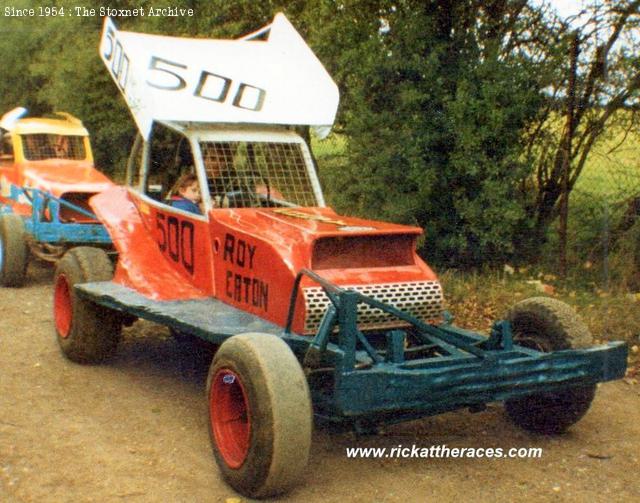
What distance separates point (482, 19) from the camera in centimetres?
1055

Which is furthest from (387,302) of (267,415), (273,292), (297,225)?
(267,415)

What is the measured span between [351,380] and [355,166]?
21.9ft

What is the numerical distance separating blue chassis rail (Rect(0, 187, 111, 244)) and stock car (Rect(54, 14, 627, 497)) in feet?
7.55

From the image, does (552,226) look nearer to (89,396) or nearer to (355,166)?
(355,166)

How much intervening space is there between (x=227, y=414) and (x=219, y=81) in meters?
2.73

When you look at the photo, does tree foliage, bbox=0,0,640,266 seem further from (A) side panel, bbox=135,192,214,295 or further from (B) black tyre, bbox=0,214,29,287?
(A) side panel, bbox=135,192,214,295

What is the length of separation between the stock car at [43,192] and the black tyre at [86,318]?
2.32m

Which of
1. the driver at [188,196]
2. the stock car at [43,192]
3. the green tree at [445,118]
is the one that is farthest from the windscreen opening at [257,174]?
the green tree at [445,118]

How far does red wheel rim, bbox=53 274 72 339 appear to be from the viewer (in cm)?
728

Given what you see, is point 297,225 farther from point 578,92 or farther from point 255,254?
point 578,92

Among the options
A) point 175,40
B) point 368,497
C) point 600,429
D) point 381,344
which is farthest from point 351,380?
point 175,40

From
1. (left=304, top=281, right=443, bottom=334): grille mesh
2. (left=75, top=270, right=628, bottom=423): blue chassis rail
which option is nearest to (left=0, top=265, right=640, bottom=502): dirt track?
(left=75, top=270, right=628, bottom=423): blue chassis rail

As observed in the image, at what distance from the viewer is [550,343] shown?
562cm

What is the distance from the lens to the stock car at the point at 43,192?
33.5ft
